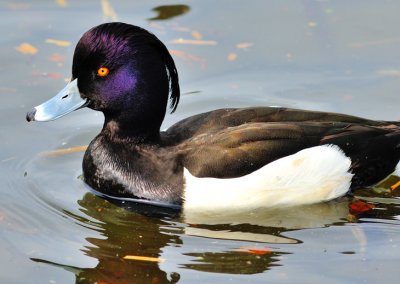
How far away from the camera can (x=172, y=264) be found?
7.34 metres

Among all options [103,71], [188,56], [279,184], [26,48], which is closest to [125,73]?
[103,71]

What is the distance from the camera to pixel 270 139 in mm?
7977

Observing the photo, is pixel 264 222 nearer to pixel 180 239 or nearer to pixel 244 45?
pixel 180 239

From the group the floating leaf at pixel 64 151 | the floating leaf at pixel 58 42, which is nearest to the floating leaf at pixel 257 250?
the floating leaf at pixel 64 151

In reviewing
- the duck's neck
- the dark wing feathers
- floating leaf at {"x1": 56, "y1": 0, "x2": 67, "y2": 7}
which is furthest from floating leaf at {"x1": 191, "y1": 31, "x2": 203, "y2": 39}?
the duck's neck

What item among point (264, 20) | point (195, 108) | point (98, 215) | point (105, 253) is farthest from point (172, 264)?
point (264, 20)

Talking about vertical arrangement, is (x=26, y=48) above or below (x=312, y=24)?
below

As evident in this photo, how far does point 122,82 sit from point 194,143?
30.7 inches

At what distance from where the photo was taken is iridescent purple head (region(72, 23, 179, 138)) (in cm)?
791

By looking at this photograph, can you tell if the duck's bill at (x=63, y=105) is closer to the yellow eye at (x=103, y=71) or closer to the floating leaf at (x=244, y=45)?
the yellow eye at (x=103, y=71)

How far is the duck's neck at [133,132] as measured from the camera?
8.26 m

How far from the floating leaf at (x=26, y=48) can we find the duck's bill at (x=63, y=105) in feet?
8.14

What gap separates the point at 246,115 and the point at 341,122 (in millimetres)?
812

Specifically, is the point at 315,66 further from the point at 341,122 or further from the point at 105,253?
the point at 105,253
